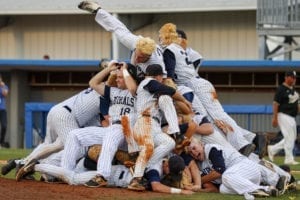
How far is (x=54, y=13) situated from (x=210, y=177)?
68.4ft

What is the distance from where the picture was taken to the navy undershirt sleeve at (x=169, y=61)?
12.4 metres

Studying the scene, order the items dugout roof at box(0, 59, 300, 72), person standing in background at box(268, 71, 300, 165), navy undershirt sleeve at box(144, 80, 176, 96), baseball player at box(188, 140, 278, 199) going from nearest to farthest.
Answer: baseball player at box(188, 140, 278, 199) → navy undershirt sleeve at box(144, 80, 176, 96) → person standing in background at box(268, 71, 300, 165) → dugout roof at box(0, 59, 300, 72)

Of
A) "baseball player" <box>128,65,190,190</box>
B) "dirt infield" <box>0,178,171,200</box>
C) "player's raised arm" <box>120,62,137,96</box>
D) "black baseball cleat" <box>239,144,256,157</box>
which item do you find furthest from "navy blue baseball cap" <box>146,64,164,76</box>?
"black baseball cleat" <box>239,144,256,157</box>

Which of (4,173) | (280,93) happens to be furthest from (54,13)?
(4,173)

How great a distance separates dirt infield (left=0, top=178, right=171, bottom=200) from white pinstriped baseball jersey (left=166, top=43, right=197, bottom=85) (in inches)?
71.7

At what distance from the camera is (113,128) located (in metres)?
11.9

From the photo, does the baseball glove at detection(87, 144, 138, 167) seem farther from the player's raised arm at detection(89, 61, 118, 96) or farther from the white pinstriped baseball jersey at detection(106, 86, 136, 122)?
the player's raised arm at detection(89, 61, 118, 96)

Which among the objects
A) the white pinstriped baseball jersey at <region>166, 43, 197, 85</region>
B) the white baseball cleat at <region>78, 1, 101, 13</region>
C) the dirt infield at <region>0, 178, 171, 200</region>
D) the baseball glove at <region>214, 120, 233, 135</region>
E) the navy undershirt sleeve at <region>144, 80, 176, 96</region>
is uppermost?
the white baseball cleat at <region>78, 1, 101, 13</region>

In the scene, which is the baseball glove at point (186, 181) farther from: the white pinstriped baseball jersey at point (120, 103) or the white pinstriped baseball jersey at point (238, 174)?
the white pinstriped baseball jersey at point (120, 103)

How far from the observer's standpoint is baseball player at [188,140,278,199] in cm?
1141

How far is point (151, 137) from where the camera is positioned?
11.7m

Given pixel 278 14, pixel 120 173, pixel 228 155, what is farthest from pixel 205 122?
pixel 278 14

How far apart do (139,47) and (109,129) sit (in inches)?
40.8

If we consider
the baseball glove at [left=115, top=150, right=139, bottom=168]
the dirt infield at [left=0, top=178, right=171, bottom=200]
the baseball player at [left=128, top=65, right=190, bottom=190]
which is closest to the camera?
the dirt infield at [left=0, top=178, right=171, bottom=200]
